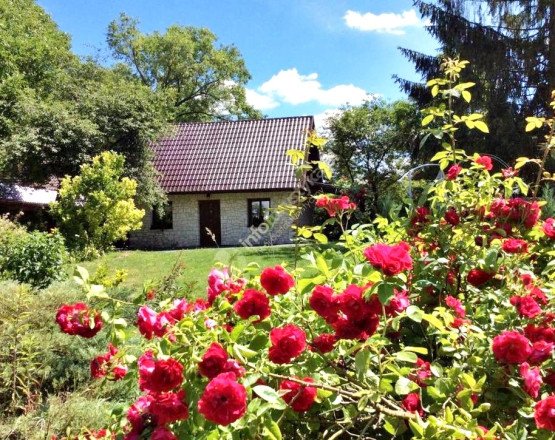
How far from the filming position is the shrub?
7.86 meters

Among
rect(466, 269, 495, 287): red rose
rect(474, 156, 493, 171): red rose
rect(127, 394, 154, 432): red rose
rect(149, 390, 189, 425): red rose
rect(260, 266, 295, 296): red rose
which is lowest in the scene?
rect(127, 394, 154, 432): red rose

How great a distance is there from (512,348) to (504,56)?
16.4 meters

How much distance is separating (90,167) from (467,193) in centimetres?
1556

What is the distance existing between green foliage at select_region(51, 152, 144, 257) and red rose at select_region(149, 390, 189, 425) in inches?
573

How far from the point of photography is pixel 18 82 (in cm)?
1869

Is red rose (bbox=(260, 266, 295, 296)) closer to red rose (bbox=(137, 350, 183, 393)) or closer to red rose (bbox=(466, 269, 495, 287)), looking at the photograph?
red rose (bbox=(137, 350, 183, 393))

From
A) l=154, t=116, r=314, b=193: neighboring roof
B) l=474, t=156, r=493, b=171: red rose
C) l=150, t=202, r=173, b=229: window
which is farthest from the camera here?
l=150, t=202, r=173, b=229: window

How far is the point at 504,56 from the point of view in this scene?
50.0 feet

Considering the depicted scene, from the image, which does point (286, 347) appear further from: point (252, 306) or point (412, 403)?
point (412, 403)

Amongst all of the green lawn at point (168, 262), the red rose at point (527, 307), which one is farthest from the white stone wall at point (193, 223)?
the red rose at point (527, 307)

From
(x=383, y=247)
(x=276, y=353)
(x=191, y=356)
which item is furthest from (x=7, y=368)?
(x=383, y=247)

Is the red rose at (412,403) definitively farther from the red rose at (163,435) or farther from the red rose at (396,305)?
the red rose at (163,435)

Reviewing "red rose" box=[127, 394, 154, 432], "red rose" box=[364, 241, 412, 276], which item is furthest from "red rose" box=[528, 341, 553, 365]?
"red rose" box=[127, 394, 154, 432]

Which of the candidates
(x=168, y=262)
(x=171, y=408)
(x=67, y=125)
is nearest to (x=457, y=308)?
(x=171, y=408)
